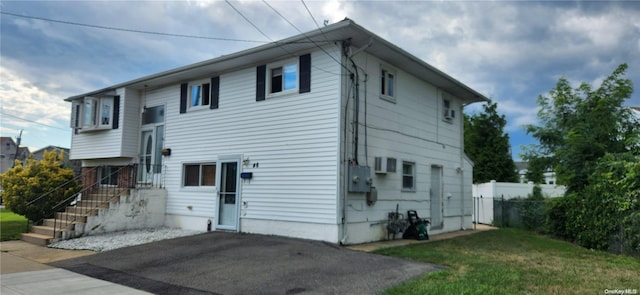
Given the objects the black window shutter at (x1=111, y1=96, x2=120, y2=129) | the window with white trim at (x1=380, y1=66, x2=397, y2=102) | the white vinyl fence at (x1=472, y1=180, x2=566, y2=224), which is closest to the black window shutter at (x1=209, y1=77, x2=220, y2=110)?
the black window shutter at (x1=111, y1=96, x2=120, y2=129)

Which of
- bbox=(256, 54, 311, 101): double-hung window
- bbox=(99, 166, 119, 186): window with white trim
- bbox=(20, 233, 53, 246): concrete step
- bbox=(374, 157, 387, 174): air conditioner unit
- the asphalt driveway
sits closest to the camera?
the asphalt driveway

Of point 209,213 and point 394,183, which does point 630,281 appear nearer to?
point 394,183

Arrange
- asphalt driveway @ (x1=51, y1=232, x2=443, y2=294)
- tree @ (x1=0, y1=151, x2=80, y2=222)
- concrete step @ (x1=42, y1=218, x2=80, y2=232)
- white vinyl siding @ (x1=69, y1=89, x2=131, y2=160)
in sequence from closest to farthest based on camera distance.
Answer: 1. asphalt driveway @ (x1=51, y1=232, x2=443, y2=294)
2. concrete step @ (x1=42, y1=218, x2=80, y2=232)
3. tree @ (x1=0, y1=151, x2=80, y2=222)
4. white vinyl siding @ (x1=69, y1=89, x2=131, y2=160)

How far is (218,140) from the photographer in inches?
498

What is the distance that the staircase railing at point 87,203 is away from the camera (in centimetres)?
1202

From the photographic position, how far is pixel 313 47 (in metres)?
10.5

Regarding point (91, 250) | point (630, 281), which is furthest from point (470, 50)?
point (91, 250)

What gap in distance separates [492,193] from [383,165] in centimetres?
1163

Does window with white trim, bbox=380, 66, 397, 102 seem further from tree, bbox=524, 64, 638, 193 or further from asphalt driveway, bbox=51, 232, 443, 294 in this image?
tree, bbox=524, 64, 638, 193

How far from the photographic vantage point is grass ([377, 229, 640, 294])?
19.0 feet

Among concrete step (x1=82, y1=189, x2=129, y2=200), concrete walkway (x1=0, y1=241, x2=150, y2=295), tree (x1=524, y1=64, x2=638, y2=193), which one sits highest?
tree (x1=524, y1=64, x2=638, y2=193)

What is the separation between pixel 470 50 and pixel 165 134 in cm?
1067

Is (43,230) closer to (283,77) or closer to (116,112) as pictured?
(116,112)

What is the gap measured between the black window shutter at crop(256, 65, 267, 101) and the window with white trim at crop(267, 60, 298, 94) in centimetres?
16
